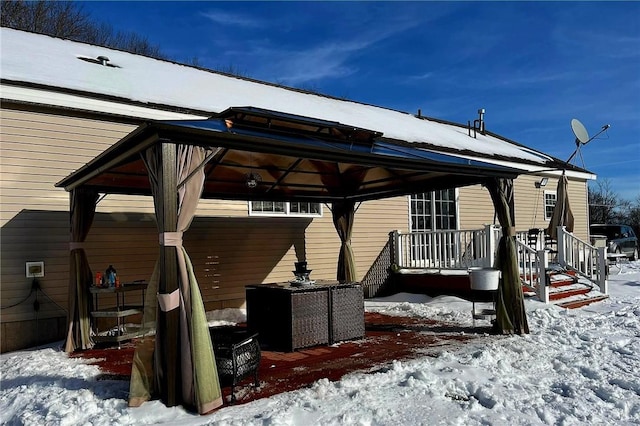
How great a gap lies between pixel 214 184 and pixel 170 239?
3918mm

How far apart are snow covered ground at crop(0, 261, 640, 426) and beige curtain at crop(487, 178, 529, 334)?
40cm

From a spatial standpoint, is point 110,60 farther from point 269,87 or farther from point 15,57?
point 269,87

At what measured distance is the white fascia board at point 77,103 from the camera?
6680 millimetres

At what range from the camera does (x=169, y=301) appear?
4164 mm

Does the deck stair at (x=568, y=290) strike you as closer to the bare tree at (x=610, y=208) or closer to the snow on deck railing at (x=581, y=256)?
the snow on deck railing at (x=581, y=256)

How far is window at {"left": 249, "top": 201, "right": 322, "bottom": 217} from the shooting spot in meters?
9.27

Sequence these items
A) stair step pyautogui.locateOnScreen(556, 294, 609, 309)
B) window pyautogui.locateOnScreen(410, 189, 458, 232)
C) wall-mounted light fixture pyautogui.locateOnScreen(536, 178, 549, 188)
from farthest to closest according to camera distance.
Result: wall-mounted light fixture pyautogui.locateOnScreen(536, 178, 549, 188)
window pyautogui.locateOnScreen(410, 189, 458, 232)
stair step pyautogui.locateOnScreen(556, 294, 609, 309)

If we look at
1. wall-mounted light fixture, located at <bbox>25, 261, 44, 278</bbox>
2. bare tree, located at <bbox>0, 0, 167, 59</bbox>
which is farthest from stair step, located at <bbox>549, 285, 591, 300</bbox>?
bare tree, located at <bbox>0, 0, 167, 59</bbox>

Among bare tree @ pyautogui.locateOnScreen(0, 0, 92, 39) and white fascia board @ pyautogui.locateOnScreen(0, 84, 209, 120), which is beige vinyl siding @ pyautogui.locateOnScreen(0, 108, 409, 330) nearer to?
white fascia board @ pyautogui.locateOnScreen(0, 84, 209, 120)

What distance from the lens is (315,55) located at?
13.6m

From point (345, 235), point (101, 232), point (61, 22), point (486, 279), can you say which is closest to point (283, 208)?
point (345, 235)

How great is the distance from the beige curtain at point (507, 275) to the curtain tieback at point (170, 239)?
4.56 m

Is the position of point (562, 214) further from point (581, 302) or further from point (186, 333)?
point (186, 333)

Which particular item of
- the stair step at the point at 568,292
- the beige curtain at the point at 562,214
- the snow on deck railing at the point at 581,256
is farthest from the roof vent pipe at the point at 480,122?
the stair step at the point at 568,292
